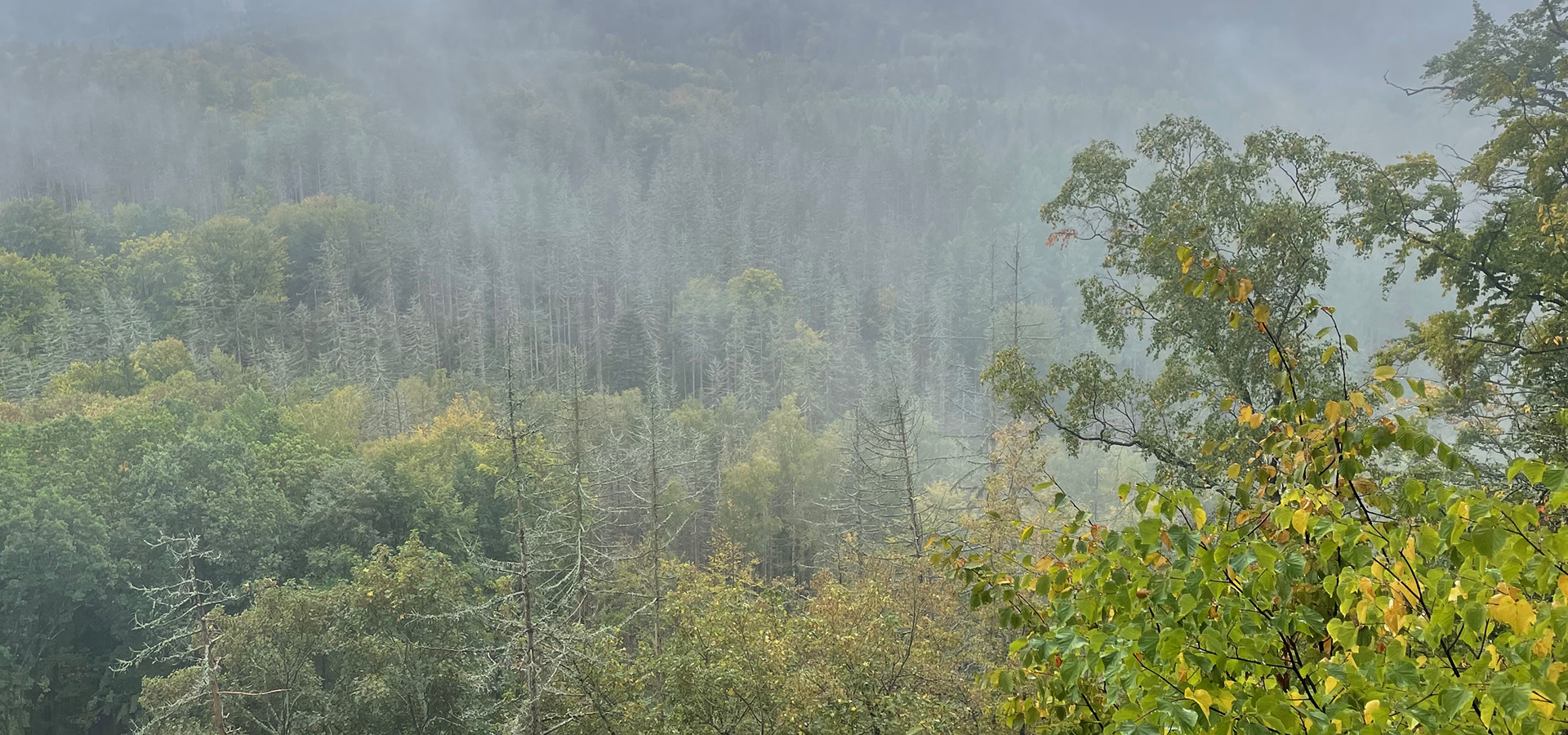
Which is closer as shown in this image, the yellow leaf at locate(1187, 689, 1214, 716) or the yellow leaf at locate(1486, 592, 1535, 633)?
the yellow leaf at locate(1486, 592, 1535, 633)

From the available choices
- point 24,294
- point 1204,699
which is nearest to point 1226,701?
point 1204,699

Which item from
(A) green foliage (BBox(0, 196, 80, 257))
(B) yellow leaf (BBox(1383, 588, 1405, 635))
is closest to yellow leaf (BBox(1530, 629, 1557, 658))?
(B) yellow leaf (BBox(1383, 588, 1405, 635))

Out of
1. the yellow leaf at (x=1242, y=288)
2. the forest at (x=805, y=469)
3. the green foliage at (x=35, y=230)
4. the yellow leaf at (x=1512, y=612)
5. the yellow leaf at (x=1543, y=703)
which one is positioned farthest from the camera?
the green foliage at (x=35, y=230)

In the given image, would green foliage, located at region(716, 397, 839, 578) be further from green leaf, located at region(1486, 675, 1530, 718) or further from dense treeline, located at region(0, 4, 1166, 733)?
green leaf, located at region(1486, 675, 1530, 718)

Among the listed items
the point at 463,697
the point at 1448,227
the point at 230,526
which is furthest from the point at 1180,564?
the point at 230,526

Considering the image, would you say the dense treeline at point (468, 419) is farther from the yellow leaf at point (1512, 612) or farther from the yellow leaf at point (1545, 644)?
the yellow leaf at point (1512, 612)

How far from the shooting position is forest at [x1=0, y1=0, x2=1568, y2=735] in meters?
3.19

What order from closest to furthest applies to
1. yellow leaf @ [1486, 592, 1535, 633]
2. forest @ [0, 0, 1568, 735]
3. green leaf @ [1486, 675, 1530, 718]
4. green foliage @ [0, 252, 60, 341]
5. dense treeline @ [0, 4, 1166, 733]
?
green leaf @ [1486, 675, 1530, 718] < yellow leaf @ [1486, 592, 1535, 633] < forest @ [0, 0, 1568, 735] < dense treeline @ [0, 4, 1166, 733] < green foliage @ [0, 252, 60, 341]

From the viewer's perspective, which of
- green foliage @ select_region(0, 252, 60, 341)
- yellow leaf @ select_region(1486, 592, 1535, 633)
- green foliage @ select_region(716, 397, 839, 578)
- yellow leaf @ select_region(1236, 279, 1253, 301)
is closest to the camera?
yellow leaf @ select_region(1486, 592, 1535, 633)

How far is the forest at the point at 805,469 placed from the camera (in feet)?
10.5

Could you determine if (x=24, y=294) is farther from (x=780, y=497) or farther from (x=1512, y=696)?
(x=1512, y=696)

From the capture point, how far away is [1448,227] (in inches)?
464

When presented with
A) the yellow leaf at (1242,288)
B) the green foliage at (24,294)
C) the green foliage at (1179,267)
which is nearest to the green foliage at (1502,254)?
the green foliage at (1179,267)

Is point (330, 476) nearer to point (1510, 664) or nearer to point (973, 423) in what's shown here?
point (1510, 664)
